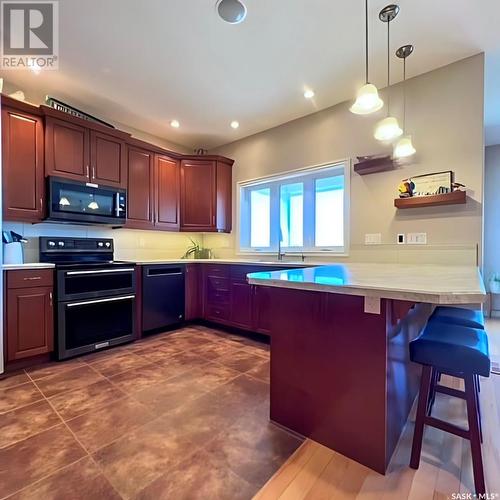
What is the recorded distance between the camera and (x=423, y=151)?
2.71 m

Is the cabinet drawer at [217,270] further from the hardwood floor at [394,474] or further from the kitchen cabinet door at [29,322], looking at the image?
the hardwood floor at [394,474]

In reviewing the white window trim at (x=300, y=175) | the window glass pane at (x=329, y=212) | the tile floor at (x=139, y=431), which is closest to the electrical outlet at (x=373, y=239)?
the white window trim at (x=300, y=175)

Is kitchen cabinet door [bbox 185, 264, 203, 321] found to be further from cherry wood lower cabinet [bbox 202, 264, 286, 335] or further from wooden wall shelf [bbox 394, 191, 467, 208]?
wooden wall shelf [bbox 394, 191, 467, 208]

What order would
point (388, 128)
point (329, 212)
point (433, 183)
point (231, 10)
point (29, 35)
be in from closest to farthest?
point (231, 10), point (388, 128), point (29, 35), point (433, 183), point (329, 212)

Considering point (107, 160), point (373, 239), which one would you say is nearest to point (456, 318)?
point (373, 239)

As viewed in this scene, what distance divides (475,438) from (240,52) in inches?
117

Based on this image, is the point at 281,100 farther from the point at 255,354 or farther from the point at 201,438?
the point at 201,438

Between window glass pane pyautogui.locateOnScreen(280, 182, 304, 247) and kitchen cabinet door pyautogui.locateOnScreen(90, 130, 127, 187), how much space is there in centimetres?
208

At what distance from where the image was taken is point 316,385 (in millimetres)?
1566

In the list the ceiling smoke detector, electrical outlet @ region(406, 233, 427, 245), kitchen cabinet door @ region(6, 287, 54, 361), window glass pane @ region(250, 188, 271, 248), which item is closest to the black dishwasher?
kitchen cabinet door @ region(6, 287, 54, 361)

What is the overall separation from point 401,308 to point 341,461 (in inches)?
32.3

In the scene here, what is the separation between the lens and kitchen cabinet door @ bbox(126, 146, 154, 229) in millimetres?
3584

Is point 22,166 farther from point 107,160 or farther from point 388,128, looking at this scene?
point 388,128

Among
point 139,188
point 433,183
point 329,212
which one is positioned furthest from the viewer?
point 139,188
